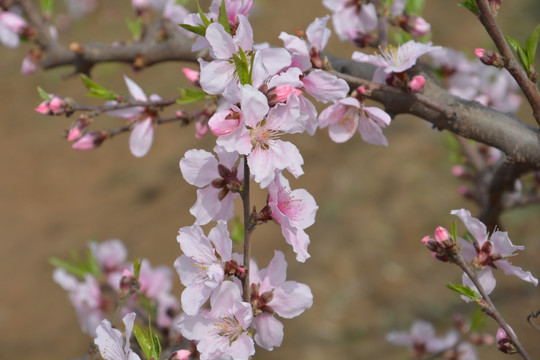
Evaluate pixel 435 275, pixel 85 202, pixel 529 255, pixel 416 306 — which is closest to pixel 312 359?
pixel 416 306

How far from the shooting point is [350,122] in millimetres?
1222

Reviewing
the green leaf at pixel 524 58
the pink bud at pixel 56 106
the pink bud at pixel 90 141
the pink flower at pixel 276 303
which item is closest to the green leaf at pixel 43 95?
the pink bud at pixel 56 106

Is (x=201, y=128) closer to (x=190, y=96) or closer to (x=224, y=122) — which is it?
Result: (x=190, y=96)

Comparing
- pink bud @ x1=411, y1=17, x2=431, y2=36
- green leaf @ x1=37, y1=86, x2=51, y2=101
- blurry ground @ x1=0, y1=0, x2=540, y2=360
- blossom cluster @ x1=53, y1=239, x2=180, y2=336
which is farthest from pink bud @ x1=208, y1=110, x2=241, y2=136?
blurry ground @ x1=0, y1=0, x2=540, y2=360

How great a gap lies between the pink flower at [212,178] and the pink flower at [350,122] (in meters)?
0.25

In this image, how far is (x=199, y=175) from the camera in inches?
42.2

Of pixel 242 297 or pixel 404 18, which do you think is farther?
pixel 404 18

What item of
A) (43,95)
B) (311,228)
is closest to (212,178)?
(43,95)

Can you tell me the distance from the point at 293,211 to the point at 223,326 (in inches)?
9.9

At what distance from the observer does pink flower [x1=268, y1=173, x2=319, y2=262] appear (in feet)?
3.20

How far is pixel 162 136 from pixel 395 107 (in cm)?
658

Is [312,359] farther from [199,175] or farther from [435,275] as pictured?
[199,175]

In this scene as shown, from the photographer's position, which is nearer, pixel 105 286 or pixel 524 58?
pixel 524 58

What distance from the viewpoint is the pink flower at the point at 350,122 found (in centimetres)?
118
